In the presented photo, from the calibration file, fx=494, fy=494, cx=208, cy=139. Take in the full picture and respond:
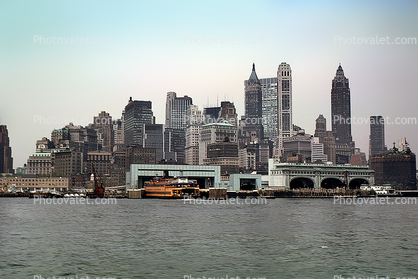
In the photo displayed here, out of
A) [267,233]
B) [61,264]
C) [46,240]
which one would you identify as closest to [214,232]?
[267,233]

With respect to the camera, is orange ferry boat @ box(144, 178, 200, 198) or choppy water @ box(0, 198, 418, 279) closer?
choppy water @ box(0, 198, 418, 279)

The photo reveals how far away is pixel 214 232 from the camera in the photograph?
2591 inches

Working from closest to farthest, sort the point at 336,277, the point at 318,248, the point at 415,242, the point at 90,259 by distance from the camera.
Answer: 1. the point at 336,277
2. the point at 90,259
3. the point at 318,248
4. the point at 415,242

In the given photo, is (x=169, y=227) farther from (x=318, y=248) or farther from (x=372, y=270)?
(x=372, y=270)

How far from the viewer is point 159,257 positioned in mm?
47750

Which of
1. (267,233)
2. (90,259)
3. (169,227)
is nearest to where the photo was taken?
(90,259)

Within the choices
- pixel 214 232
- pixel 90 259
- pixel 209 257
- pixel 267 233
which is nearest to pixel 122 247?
pixel 90 259

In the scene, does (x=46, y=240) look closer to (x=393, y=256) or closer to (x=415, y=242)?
(x=393, y=256)

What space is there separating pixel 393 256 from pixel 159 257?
23.0 meters

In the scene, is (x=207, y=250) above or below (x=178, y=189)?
below

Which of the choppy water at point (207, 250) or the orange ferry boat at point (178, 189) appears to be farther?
the orange ferry boat at point (178, 189)

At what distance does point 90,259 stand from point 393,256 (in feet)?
96.6

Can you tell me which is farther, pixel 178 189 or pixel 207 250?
pixel 178 189

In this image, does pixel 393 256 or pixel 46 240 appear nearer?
pixel 393 256
